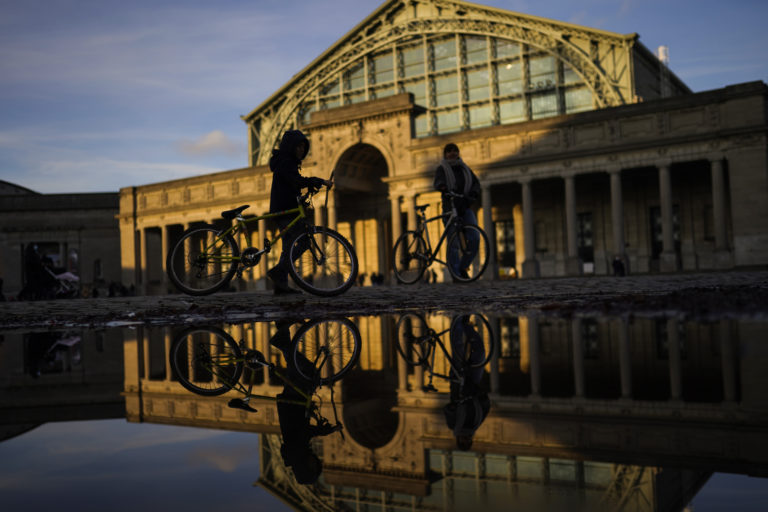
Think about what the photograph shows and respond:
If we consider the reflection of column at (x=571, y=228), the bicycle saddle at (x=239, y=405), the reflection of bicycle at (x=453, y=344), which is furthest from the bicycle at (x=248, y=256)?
the reflection of column at (x=571, y=228)

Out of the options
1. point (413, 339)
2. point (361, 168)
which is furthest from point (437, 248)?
point (361, 168)

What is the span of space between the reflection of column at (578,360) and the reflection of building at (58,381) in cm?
165

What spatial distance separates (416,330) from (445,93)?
5336cm

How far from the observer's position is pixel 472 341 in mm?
4062

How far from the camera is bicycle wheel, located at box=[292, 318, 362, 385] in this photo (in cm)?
303

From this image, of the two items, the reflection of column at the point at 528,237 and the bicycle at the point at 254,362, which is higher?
the reflection of column at the point at 528,237

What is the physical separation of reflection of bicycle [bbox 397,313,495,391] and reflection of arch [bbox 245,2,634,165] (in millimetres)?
47835

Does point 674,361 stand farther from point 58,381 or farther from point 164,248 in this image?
point 164,248

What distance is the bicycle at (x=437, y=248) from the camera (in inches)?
421

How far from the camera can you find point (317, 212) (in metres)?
38.2

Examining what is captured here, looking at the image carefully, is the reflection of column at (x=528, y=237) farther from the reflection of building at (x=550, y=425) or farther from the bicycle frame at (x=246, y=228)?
the reflection of building at (x=550, y=425)

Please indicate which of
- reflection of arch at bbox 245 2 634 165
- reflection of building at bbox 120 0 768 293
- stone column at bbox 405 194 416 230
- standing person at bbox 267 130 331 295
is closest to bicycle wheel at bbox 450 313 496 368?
standing person at bbox 267 130 331 295

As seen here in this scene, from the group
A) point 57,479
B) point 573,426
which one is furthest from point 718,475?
point 57,479

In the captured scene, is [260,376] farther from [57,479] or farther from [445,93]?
[445,93]
